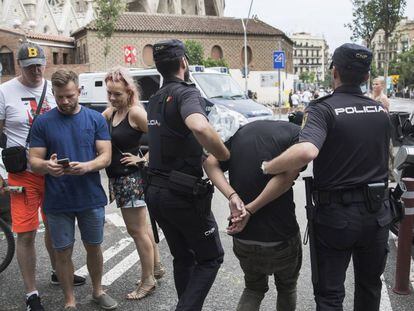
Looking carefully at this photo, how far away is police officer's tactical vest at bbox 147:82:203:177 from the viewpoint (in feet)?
9.16

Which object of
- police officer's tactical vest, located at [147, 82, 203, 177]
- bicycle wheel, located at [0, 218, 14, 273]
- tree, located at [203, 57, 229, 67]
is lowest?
bicycle wheel, located at [0, 218, 14, 273]

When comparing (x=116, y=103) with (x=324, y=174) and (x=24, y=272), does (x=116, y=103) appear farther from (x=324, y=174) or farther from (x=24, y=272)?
(x=324, y=174)

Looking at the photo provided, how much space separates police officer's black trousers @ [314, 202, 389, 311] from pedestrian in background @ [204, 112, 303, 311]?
0.16 m

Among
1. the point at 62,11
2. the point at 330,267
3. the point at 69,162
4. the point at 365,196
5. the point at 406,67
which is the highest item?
the point at 62,11

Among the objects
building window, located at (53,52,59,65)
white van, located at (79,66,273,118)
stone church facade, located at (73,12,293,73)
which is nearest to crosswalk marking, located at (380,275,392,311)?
white van, located at (79,66,273,118)

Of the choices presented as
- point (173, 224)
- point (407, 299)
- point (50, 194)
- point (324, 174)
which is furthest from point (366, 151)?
point (50, 194)

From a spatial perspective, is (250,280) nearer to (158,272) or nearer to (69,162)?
(69,162)

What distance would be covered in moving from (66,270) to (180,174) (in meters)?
1.42

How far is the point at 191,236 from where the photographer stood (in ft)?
9.49

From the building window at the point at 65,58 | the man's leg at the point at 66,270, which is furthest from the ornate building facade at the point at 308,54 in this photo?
the man's leg at the point at 66,270

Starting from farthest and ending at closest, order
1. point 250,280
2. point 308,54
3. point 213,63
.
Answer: point 308,54
point 213,63
point 250,280

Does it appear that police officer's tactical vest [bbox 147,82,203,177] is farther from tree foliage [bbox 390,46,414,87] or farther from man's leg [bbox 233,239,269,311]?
tree foliage [bbox 390,46,414,87]

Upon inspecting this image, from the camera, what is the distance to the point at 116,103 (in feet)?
12.3

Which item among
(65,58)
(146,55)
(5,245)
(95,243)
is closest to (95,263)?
(95,243)
